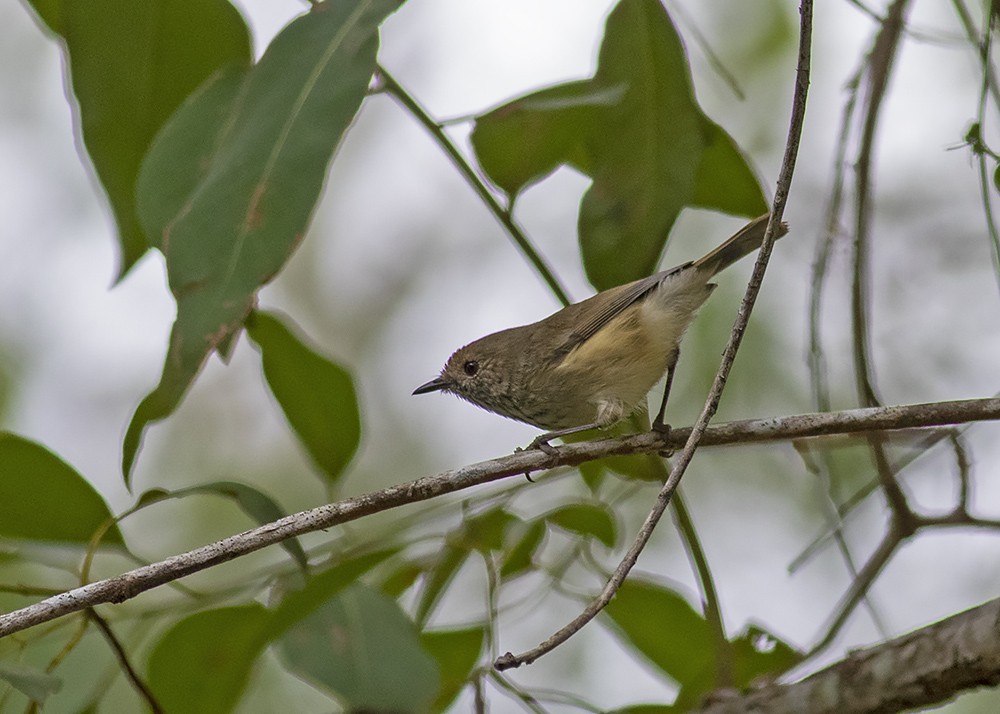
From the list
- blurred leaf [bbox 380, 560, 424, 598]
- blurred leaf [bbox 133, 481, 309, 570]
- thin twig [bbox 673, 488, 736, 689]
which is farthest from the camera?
blurred leaf [bbox 380, 560, 424, 598]

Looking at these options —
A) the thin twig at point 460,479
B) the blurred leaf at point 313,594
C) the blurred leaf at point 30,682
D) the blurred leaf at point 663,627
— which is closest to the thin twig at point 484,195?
the thin twig at point 460,479

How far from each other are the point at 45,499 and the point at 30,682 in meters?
0.71

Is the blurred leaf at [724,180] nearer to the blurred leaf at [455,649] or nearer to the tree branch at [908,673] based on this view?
the tree branch at [908,673]

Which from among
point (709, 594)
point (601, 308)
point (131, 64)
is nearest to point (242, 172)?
point (131, 64)

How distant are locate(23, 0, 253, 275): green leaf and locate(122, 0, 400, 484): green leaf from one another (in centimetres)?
47

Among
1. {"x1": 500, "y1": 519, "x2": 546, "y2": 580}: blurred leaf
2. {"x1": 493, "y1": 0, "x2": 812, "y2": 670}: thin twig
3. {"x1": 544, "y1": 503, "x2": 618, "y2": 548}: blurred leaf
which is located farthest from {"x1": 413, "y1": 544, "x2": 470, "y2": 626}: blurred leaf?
{"x1": 493, "y1": 0, "x2": 812, "y2": 670}: thin twig

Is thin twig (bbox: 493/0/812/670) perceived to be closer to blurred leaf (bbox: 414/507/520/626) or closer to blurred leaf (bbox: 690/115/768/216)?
blurred leaf (bbox: 690/115/768/216)

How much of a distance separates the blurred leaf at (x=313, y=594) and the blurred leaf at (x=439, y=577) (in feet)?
1.30

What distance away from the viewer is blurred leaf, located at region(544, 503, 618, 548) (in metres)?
2.78

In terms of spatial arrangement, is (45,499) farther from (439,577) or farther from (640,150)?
(640,150)

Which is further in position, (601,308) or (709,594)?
(601,308)

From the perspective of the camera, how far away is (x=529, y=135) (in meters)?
2.46

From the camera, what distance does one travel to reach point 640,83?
2.58 m

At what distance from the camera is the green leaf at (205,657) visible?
2.56 meters
